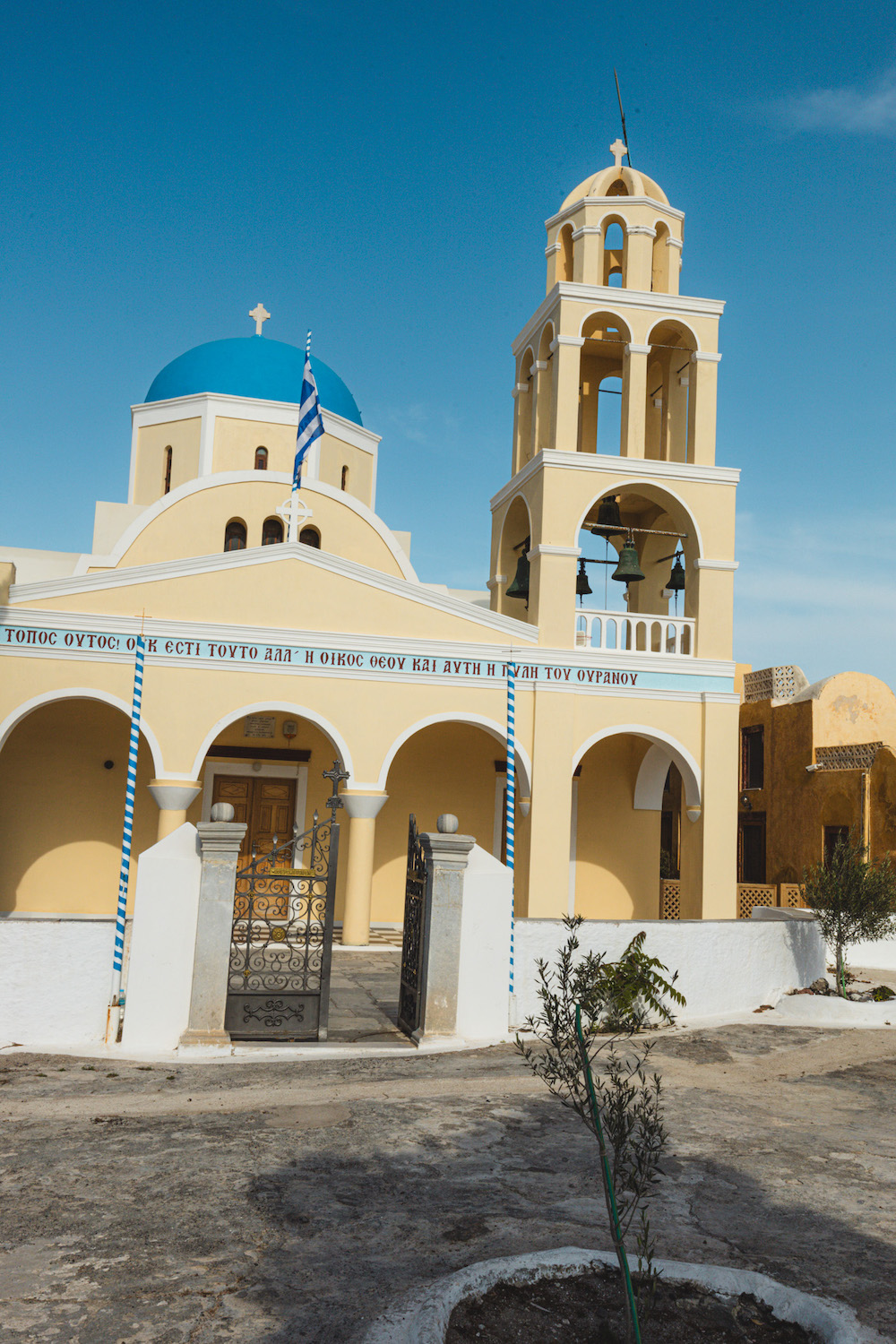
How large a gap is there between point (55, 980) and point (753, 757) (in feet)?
63.1

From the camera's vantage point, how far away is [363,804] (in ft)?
45.6

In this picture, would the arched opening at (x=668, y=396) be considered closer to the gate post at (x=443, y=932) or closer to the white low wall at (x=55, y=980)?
the gate post at (x=443, y=932)

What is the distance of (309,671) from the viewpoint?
45.7 feet

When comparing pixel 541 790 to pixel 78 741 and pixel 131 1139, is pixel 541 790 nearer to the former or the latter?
pixel 78 741

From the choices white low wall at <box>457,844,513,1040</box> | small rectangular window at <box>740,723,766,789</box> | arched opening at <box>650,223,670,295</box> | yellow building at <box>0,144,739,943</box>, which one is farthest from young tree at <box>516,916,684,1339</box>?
small rectangular window at <box>740,723,766,789</box>

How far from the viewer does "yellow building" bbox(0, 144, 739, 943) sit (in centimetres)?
1357

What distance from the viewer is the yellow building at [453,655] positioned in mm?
13570

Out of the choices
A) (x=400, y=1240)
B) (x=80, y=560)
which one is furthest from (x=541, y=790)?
(x=400, y=1240)

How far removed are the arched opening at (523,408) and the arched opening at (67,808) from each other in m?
7.29

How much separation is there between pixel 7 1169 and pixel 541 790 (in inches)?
384

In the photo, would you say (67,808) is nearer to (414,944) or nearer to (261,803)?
(261,803)

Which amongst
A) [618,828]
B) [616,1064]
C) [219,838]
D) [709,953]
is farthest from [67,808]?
[616,1064]

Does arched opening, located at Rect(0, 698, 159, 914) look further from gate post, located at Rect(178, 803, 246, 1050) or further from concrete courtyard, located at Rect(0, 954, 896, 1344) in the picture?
concrete courtyard, located at Rect(0, 954, 896, 1344)

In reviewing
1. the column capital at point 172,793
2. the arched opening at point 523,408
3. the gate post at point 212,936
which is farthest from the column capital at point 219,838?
A: the arched opening at point 523,408
